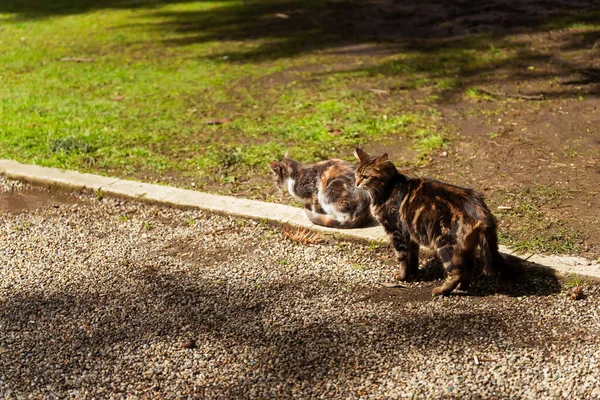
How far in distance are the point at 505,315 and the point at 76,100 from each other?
20.7 feet

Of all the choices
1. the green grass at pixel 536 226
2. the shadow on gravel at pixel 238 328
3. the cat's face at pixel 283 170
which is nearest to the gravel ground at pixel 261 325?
the shadow on gravel at pixel 238 328

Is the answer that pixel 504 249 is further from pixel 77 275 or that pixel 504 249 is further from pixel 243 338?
pixel 77 275

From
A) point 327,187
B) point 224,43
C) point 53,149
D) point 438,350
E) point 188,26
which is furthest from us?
point 188,26

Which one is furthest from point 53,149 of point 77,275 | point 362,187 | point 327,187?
point 362,187

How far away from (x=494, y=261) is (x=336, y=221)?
137 centimetres

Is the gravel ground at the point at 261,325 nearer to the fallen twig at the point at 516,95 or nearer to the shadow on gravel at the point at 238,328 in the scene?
the shadow on gravel at the point at 238,328

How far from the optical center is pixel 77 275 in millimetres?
5320

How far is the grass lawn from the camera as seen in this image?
7.33m

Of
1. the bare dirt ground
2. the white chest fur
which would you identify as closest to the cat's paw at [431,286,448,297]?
the bare dirt ground

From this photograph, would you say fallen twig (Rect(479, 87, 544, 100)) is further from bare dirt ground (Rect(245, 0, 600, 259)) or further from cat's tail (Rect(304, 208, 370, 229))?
cat's tail (Rect(304, 208, 370, 229))

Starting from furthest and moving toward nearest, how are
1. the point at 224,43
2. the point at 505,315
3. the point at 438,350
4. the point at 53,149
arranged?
the point at 224,43 < the point at 53,149 < the point at 505,315 < the point at 438,350

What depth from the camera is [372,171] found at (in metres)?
5.12

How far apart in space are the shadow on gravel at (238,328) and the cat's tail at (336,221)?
78 centimetres

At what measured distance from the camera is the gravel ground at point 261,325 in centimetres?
400
